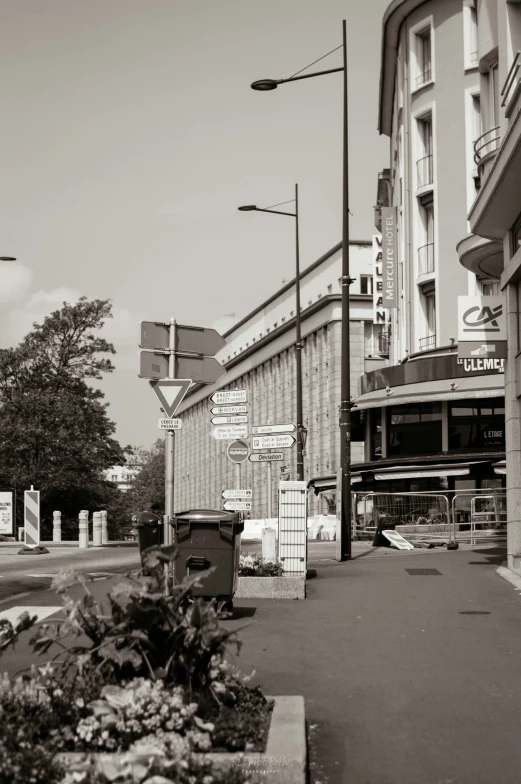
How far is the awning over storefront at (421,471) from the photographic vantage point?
40906mm

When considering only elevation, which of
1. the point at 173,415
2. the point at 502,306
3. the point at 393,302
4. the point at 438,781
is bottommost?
the point at 438,781

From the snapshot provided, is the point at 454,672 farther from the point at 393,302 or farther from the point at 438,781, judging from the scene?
the point at 393,302

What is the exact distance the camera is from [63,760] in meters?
4.21

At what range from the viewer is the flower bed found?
4.06 metres

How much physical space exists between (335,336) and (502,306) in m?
61.1

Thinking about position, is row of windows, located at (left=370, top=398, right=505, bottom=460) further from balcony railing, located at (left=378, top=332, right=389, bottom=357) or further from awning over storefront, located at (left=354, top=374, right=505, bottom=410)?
balcony railing, located at (left=378, top=332, right=389, bottom=357)

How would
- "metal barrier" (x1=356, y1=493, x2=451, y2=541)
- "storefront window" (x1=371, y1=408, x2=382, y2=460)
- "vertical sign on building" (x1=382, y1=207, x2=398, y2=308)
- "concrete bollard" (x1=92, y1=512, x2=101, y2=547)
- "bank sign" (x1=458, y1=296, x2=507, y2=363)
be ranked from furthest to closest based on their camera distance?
"storefront window" (x1=371, y1=408, x2=382, y2=460) → "vertical sign on building" (x1=382, y1=207, x2=398, y2=308) → "concrete bollard" (x1=92, y1=512, x2=101, y2=547) → "metal barrier" (x1=356, y1=493, x2=451, y2=541) → "bank sign" (x1=458, y1=296, x2=507, y2=363)

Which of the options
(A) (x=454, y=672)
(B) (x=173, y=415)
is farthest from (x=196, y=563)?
(A) (x=454, y=672)

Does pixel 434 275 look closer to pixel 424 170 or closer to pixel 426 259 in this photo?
pixel 426 259

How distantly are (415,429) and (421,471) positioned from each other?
3430mm

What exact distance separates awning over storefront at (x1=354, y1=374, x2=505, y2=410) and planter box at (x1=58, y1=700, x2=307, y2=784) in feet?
124

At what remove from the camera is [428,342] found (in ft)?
147

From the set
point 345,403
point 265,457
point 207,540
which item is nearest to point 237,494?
point 265,457

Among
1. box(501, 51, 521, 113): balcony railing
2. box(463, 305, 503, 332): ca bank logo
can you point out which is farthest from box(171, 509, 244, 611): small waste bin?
box(463, 305, 503, 332): ca bank logo
